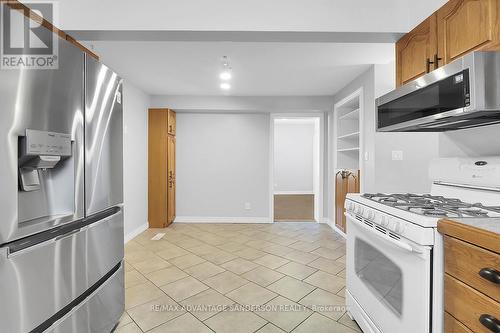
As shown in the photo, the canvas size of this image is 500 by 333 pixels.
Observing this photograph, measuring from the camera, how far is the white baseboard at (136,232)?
3.64 meters

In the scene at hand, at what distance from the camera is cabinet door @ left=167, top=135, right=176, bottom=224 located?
439cm

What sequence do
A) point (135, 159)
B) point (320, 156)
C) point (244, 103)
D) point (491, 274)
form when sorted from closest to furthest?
point (491, 274), point (135, 159), point (244, 103), point (320, 156)

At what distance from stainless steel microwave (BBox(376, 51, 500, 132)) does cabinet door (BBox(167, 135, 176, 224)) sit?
3627mm

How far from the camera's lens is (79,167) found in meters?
1.34

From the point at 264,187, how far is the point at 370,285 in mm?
3323

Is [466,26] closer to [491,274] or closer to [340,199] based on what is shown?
[491,274]

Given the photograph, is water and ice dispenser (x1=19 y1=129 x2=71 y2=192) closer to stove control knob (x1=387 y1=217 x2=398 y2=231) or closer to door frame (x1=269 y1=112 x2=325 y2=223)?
stove control knob (x1=387 y1=217 x2=398 y2=231)

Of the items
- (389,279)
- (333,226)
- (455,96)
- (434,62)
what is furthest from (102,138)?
(333,226)

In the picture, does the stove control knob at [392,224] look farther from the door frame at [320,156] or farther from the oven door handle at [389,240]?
the door frame at [320,156]

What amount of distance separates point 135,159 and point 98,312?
2718 mm

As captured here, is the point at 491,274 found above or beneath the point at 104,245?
above

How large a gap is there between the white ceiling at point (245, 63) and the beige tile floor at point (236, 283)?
2.36 m

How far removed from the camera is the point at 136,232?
3.93 meters

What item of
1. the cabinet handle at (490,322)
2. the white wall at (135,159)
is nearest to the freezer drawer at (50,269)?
the cabinet handle at (490,322)
